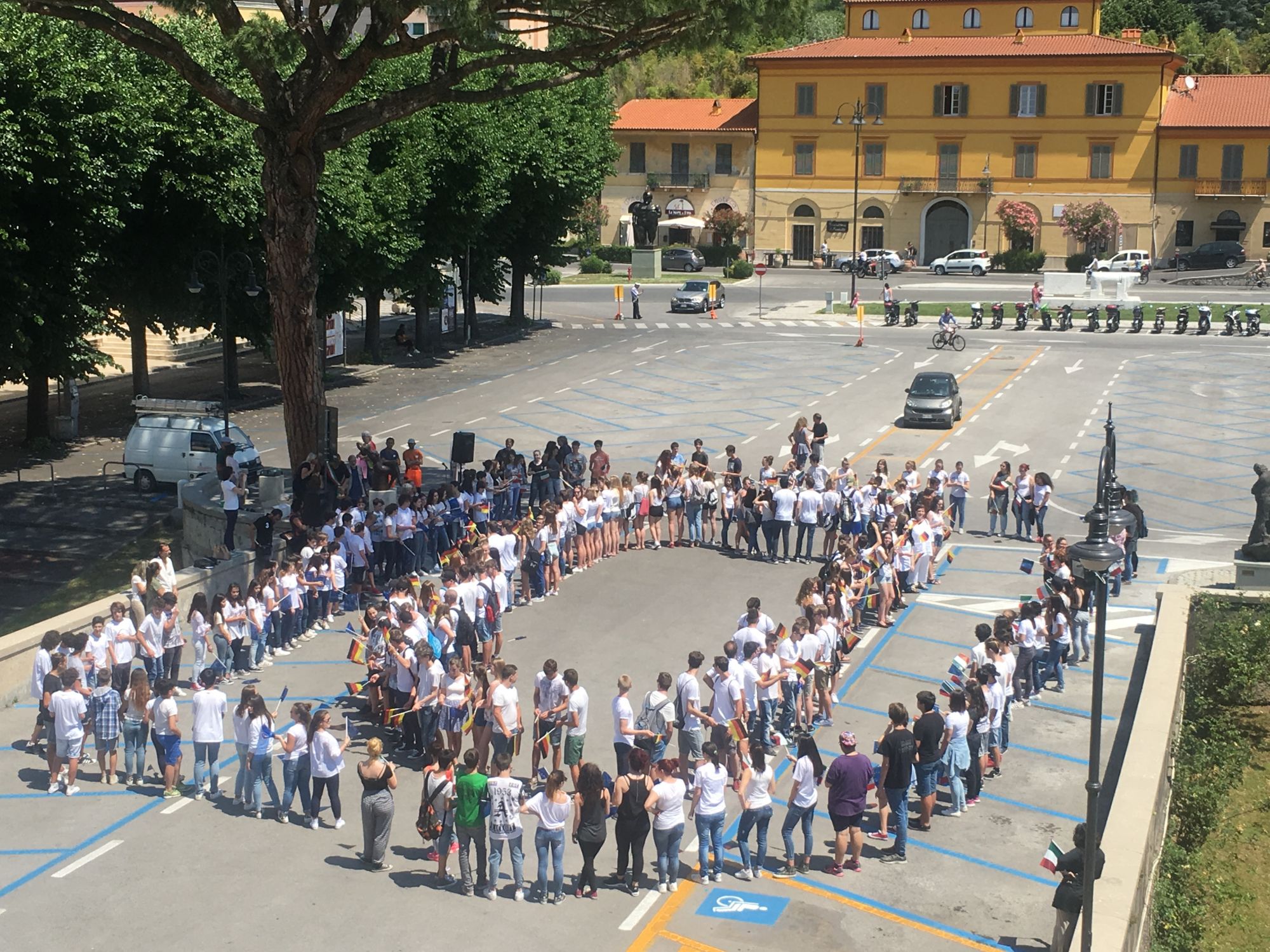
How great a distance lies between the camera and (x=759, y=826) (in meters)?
13.8

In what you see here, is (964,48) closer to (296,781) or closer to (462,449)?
(462,449)

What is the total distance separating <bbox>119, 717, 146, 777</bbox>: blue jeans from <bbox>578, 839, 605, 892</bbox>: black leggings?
5343mm

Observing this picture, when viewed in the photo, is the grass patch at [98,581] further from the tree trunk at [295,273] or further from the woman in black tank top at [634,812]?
the woman in black tank top at [634,812]

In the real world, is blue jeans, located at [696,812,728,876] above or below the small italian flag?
below

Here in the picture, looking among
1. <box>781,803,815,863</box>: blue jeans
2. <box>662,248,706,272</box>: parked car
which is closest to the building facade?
<box>662,248,706,272</box>: parked car

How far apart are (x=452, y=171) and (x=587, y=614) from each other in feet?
85.9

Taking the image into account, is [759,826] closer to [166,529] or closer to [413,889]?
[413,889]

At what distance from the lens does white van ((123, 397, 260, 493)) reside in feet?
101

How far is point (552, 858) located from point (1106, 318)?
156ft

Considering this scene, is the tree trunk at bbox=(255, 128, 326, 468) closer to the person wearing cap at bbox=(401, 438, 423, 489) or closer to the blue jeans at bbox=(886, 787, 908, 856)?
the person wearing cap at bbox=(401, 438, 423, 489)

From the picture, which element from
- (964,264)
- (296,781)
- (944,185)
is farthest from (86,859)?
(944,185)

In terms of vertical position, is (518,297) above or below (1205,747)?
above

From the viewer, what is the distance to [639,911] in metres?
13.2

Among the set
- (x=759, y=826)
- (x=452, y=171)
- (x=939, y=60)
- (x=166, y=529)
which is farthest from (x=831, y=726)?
(x=939, y=60)
